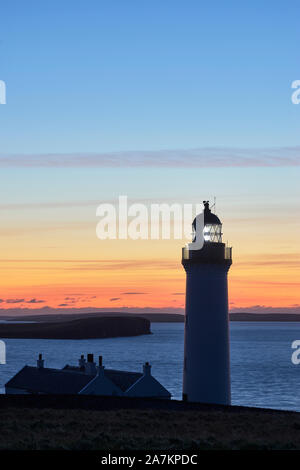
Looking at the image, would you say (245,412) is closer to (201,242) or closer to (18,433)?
(201,242)

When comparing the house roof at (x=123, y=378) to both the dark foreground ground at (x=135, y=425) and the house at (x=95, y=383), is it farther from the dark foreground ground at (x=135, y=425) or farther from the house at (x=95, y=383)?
the dark foreground ground at (x=135, y=425)

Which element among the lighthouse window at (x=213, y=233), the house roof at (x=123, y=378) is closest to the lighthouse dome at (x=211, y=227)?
the lighthouse window at (x=213, y=233)

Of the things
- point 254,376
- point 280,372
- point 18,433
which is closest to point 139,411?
point 18,433

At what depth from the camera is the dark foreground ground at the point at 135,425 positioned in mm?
23188

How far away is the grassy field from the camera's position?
23.1 meters

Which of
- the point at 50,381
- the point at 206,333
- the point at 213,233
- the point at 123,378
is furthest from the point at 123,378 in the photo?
the point at 213,233

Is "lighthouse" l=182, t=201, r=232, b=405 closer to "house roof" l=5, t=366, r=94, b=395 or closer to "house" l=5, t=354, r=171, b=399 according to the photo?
"house" l=5, t=354, r=171, b=399

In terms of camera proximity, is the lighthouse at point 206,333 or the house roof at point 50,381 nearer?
the lighthouse at point 206,333

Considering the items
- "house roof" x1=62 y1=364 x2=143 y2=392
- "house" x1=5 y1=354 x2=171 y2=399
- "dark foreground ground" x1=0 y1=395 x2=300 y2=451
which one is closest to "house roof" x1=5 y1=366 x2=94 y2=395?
"house" x1=5 y1=354 x2=171 y2=399

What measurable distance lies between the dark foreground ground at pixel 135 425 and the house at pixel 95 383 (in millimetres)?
8998

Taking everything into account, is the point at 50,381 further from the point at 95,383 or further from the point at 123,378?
the point at 123,378

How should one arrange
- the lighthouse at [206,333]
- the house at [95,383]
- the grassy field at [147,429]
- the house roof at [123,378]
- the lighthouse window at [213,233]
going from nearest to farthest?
the grassy field at [147,429] → the lighthouse at [206,333] → the lighthouse window at [213,233] → the house at [95,383] → the house roof at [123,378]

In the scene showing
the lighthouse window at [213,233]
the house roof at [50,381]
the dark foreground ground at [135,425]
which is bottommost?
the house roof at [50,381]
